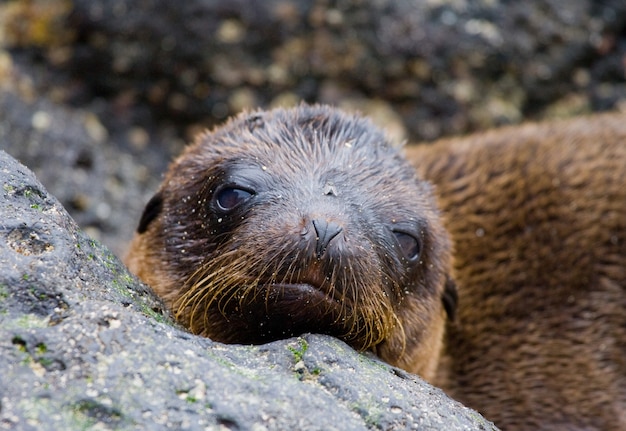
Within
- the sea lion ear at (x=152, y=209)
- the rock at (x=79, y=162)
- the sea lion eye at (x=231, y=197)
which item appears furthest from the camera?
the rock at (x=79, y=162)

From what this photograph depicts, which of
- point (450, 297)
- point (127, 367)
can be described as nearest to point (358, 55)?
point (450, 297)

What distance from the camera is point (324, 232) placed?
3.47 meters

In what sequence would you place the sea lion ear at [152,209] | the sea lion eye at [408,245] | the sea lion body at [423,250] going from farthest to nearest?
1. the sea lion ear at [152,209]
2. the sea lion eye at [408,245]
3. the sea lion body at [423,250]

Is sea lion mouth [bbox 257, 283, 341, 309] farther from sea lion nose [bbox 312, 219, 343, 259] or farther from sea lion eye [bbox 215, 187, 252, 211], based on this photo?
sea lion eye [bbox 215, 187, 252, 211]

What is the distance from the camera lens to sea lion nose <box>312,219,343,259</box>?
3.45 meters

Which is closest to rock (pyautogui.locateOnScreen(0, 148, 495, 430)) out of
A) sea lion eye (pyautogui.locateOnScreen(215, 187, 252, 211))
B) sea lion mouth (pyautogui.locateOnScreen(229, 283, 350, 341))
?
sea lion mouth (pyautogui.locateOnScreen(229, 283, 350, 341))

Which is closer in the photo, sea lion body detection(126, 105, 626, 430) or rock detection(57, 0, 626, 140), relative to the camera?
sea lion body detection(126, 105, 626, 430)

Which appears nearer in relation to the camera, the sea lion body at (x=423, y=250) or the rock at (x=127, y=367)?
the rock at (x=127, y=367)

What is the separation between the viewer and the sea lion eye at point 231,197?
13.3 feet

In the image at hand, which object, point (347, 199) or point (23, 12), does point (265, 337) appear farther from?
point (23, 12)

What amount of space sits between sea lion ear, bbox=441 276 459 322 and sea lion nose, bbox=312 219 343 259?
5.06 ft

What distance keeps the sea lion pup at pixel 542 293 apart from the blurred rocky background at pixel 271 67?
203 centimetres

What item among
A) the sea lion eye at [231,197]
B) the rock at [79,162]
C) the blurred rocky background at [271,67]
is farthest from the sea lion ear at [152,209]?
the blurred rocky background at [271,67]

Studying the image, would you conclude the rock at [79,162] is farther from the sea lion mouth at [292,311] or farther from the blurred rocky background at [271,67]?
the sea lion mouth at [292,311]
